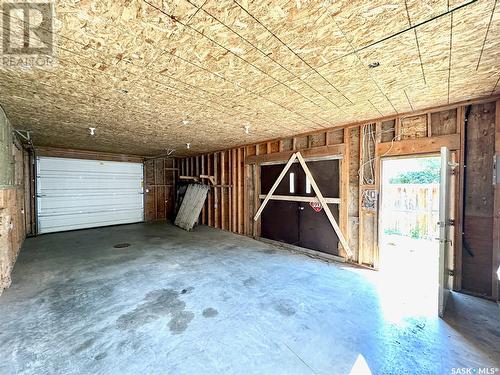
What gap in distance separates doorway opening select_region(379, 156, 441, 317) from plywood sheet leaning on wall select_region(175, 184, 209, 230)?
19.0 ft

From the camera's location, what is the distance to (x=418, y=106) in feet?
11.2

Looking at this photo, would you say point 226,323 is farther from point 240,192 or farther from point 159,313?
point 240,192

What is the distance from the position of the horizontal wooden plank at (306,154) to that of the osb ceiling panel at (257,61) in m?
0.83

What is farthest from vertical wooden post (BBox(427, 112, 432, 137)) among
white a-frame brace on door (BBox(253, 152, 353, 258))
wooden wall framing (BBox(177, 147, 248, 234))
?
wooden wall framing (BBox(177, 147, 248, 234))

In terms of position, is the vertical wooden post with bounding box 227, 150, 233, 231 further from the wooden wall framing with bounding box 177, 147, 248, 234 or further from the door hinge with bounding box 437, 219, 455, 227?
the door hinge with bounding box 437, 219, 455, 227

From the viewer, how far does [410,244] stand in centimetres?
588

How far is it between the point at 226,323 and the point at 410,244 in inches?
225

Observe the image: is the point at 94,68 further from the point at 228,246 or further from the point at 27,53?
the point at 228,246

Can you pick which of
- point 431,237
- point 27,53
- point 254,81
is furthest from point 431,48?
point 431,237

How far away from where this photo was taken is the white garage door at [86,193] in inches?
285

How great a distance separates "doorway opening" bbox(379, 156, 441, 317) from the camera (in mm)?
3139

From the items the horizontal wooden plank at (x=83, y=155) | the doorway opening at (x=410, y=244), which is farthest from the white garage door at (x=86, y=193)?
the doorway opening at (x=410, y=244)

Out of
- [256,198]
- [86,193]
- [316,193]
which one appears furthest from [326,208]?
[86,193]

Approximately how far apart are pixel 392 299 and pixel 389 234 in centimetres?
464
